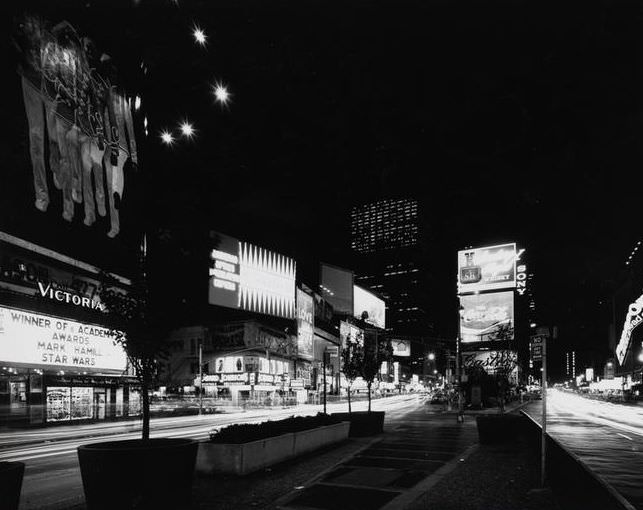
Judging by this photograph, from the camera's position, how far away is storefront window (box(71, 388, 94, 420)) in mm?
35162

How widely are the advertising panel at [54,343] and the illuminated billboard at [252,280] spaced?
132 feet

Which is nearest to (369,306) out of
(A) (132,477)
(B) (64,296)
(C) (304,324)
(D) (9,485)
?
(C) (304,324)

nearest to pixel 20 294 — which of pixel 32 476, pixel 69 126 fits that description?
pixel 69 126

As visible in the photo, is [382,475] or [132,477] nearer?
[132,477]

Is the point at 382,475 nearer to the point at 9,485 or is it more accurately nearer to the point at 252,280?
the point at 9,485

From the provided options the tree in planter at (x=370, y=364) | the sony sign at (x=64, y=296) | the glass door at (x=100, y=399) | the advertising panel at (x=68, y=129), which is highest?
the advertising panel at (x=68, y=129)

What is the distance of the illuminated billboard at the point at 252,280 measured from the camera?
84.8m

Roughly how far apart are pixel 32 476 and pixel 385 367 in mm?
145129

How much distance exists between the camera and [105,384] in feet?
139

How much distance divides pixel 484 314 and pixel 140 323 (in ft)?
264

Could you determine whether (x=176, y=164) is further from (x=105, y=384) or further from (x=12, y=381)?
(x=105, y=384)

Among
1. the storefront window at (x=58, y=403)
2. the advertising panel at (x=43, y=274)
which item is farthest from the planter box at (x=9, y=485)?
the storefront window at (x=58, y=403)

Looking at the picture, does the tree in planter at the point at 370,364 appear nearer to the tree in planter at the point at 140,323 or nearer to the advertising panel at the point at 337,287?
the tree in planter at the point at 140,323

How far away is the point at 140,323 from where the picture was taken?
34.8ft
